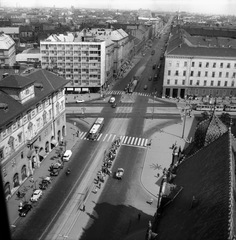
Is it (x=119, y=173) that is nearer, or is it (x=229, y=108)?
(x=119, y=173)

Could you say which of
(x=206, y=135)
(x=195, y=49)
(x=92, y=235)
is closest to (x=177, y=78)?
(x=195, y=49)

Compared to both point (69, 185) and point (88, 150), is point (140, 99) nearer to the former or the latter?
point (88, 150)

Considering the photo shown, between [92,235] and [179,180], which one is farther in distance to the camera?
[92,235]

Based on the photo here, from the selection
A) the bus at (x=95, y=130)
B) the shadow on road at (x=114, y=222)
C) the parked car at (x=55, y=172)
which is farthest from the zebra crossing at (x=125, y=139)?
the shadow on road at (x=114, y=222)

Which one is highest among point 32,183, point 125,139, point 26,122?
point 26,122

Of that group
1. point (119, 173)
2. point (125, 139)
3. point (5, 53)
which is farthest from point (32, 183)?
point (5, 53)

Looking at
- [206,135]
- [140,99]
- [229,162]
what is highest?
[229,162]

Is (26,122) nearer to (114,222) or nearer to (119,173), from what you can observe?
(119,173)

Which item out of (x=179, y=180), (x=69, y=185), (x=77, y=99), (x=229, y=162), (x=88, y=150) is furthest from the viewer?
(x=77, y=99)

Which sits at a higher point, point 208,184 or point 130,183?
point 208,184
